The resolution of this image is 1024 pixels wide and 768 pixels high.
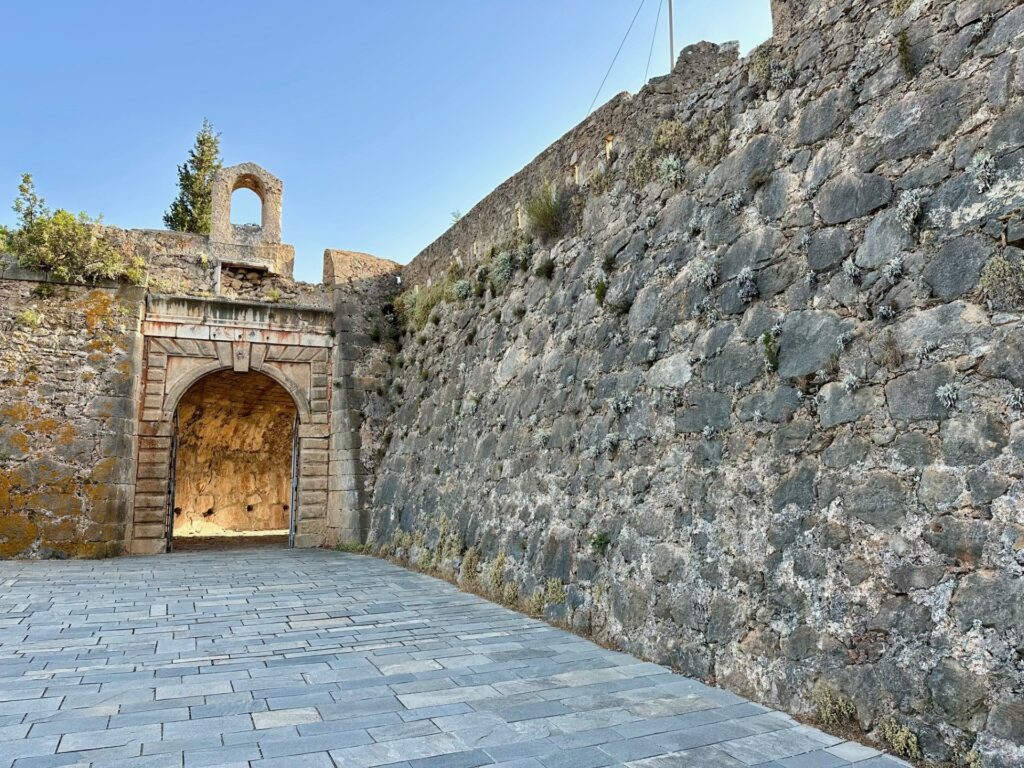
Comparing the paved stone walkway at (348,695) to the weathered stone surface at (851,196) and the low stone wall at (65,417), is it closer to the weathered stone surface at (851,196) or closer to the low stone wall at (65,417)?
the weathered stone surface at (851,196)

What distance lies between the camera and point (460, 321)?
10078 millimetres

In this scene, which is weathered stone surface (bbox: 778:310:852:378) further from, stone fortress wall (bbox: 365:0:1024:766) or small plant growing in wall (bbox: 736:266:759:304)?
small plant growing in wall (bbox: 736:266:759:304)

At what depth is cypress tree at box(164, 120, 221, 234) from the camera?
22.0 meters

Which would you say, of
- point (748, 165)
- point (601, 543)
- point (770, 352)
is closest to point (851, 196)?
point (770, 352)

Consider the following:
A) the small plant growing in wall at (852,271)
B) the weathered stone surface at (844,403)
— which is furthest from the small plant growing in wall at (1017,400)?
the small plant growing in wall at (852,271)

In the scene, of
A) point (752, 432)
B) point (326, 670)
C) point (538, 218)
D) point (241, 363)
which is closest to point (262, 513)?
point (241, 363)

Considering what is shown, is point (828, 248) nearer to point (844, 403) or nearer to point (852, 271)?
point (852, 271)

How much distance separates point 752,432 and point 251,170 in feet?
36.6

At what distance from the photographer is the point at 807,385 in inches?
160

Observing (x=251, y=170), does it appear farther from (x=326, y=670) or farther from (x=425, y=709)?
(x=425, y=709)

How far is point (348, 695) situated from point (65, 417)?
8.82 metres

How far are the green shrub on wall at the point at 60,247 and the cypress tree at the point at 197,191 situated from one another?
11048mm

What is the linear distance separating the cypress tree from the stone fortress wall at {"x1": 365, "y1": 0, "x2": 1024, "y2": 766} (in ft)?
60.5

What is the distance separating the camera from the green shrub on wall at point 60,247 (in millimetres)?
10766
